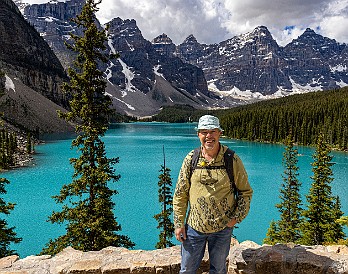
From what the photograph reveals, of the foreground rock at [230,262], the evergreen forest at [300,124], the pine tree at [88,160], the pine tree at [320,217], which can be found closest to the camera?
the foreground rock at [230,262]

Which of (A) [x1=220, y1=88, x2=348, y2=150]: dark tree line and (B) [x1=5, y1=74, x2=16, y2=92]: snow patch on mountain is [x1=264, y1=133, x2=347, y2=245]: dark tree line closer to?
(A) [x1=220, y1=88, x2=348, y2=150]: dark tree line

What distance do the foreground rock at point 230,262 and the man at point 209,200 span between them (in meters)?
1.18

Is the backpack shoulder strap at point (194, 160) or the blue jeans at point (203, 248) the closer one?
the backpack shoulder strap at point (194, 160)

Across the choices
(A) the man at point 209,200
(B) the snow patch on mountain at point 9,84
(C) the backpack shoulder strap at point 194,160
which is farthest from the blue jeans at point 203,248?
(B) the snow patch on mountain at point 9,84

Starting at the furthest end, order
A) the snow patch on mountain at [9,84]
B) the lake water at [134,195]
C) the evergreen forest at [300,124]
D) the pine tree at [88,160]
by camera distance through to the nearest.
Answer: the snow patch on mountain at [9,84]
the evergreen forest at [300,124]
the lake water at [134,195]
the pine tree at [88,160]

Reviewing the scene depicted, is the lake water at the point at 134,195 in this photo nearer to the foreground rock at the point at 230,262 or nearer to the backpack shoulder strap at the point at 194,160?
the foreground rock at the point at 230,262

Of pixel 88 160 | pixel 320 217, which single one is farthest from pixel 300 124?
pixel 88 160

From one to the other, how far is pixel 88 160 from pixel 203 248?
397 inches

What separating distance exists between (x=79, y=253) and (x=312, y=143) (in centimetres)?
9824

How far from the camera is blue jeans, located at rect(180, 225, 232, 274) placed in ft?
17.0

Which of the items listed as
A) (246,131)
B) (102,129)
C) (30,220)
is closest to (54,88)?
(246,131)

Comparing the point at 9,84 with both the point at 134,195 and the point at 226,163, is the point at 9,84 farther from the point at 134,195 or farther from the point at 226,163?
the point at 226,163

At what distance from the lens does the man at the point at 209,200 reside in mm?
4961

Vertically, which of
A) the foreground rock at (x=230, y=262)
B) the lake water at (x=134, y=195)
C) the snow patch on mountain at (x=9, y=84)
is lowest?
the lake water at (x=134, y=195)
